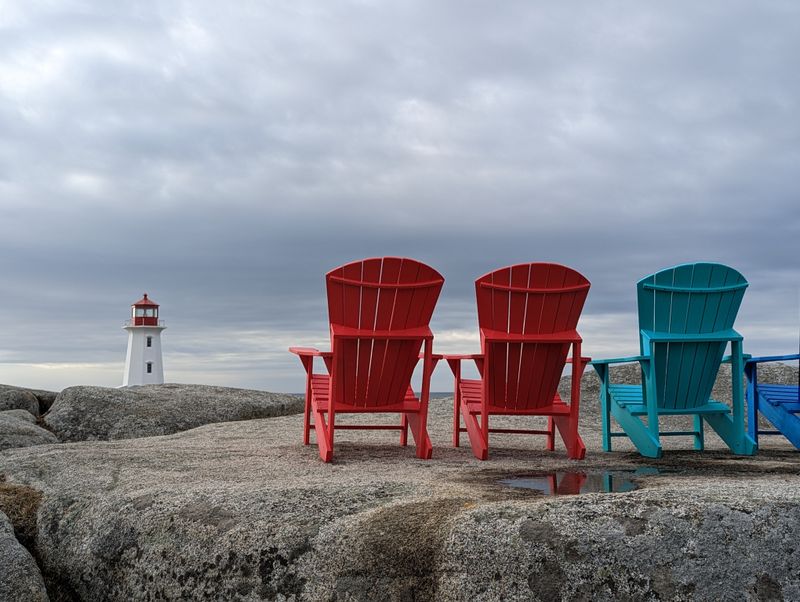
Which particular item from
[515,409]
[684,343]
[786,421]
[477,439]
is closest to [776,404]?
[786,421]

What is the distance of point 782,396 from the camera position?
23.7ft

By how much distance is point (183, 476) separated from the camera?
4.86 metres

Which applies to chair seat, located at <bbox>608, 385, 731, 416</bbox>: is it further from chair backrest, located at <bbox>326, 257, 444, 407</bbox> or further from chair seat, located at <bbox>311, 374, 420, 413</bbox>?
chair backrest, located at <bbox>326, 257, 444, 407</bbox>

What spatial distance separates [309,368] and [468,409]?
141 cm

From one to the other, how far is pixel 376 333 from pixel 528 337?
1205 mm

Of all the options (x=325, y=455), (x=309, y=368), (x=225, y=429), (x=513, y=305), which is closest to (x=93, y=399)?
(x=225, y=429)

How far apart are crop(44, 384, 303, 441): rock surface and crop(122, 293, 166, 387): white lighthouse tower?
46.9 feet

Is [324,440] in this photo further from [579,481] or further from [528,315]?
[579,481]

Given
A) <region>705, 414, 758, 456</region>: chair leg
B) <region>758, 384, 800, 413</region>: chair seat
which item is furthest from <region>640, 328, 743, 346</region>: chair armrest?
<region>758, 384, 800, 413</region>: chair seat

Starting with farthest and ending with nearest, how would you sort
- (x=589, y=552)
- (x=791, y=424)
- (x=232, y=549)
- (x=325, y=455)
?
(x=791, y=424)
(x=325, y=455)
(x=232, y=549)
(x=589, y=552)

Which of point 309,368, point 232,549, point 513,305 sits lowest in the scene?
point 232,549

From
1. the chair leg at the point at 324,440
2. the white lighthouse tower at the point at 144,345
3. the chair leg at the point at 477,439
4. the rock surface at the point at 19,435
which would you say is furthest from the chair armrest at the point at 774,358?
the white lighthouse tower at the point at 144,345

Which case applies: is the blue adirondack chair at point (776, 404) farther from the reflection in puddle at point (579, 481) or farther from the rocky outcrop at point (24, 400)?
the rocky outcrop at point (24, 400)

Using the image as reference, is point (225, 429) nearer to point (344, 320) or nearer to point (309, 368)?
point (309, 368)
